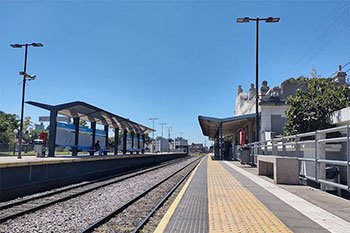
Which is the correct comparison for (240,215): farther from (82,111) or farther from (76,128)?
(76,128)

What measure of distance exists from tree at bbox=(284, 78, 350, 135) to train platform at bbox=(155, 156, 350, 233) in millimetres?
12782

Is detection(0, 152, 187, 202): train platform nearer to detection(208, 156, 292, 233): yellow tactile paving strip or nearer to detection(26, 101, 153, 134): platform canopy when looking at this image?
detection(208, 156, 292, 233): yellow tactile paving strip

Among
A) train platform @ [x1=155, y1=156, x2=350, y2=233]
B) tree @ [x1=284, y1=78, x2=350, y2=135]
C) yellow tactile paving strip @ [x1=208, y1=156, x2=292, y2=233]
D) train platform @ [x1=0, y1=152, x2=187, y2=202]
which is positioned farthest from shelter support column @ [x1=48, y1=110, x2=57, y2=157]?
yellow tactile paving strip @ [x1=208, y1=156, x2=292, y2=233]

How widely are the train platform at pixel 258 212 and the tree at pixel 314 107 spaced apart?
12782mm

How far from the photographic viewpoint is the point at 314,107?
23094 millimetres

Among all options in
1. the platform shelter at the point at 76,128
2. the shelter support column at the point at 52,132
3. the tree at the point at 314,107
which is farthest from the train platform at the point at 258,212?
the platform shelter at the point at 76,128

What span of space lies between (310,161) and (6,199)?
30.6ft

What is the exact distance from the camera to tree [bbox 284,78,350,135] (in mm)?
22766

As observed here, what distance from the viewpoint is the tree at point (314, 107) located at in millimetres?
22766

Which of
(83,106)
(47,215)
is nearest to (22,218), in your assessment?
(47,215)

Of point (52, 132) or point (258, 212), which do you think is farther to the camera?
point (52, 132)

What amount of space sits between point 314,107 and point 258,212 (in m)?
17.0

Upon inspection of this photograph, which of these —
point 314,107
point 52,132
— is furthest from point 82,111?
point 314,107

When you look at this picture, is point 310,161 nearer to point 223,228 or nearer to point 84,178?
point 223,228
